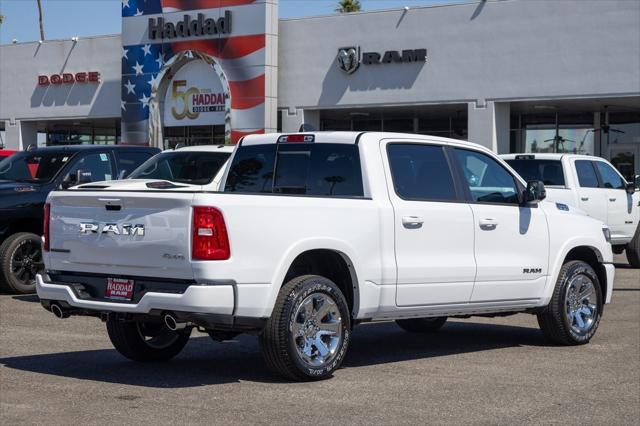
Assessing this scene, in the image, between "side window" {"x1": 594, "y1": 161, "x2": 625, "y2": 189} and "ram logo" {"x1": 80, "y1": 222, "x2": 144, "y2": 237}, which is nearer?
"ram logo" {"x1": 80, "y1": 222, "x2": 144, "y2": 237}

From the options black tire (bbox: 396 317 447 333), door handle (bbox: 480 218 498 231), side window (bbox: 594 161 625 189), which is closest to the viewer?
door handle (bbox: 480 218 498 231)

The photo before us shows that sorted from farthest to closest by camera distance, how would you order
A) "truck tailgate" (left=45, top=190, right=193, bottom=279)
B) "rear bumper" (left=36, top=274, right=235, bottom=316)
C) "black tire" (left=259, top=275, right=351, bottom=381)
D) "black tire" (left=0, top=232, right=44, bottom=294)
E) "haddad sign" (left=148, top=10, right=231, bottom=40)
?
"haddad sign" (left=148, top=10, right=231, bottom=40)
"black tire" (left=0, top=232, right=44, bottom=294)
"black tire" (left=259, top=275, right=351, bottom=381)
"truck tailgate" (left=45, top=190, right=193, bottom=279)
"rear bumper" (left=36, top=274, right=235, bottom=316)

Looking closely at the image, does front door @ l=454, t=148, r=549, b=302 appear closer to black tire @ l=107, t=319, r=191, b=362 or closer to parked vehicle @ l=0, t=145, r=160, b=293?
black tire @ l=107, t=319, r=191, b=362

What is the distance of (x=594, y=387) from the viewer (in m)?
8.64

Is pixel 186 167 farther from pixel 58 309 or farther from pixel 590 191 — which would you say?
pixel 590 191

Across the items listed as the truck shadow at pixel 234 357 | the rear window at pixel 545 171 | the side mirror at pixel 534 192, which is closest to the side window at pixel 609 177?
the rear window at pixel 545 171

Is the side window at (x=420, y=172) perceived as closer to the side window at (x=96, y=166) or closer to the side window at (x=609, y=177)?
the side window at (x=96, y=166)

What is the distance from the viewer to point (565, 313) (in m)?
10.8

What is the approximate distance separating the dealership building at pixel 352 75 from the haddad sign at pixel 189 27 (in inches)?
1.8

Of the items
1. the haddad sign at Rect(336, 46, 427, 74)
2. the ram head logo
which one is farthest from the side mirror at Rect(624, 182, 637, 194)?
the ram head logo

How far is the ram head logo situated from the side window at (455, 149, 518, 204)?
78.7 ft

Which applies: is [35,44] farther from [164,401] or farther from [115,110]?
[164,401]

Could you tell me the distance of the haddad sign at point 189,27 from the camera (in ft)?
119

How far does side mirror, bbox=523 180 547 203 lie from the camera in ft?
34.4
